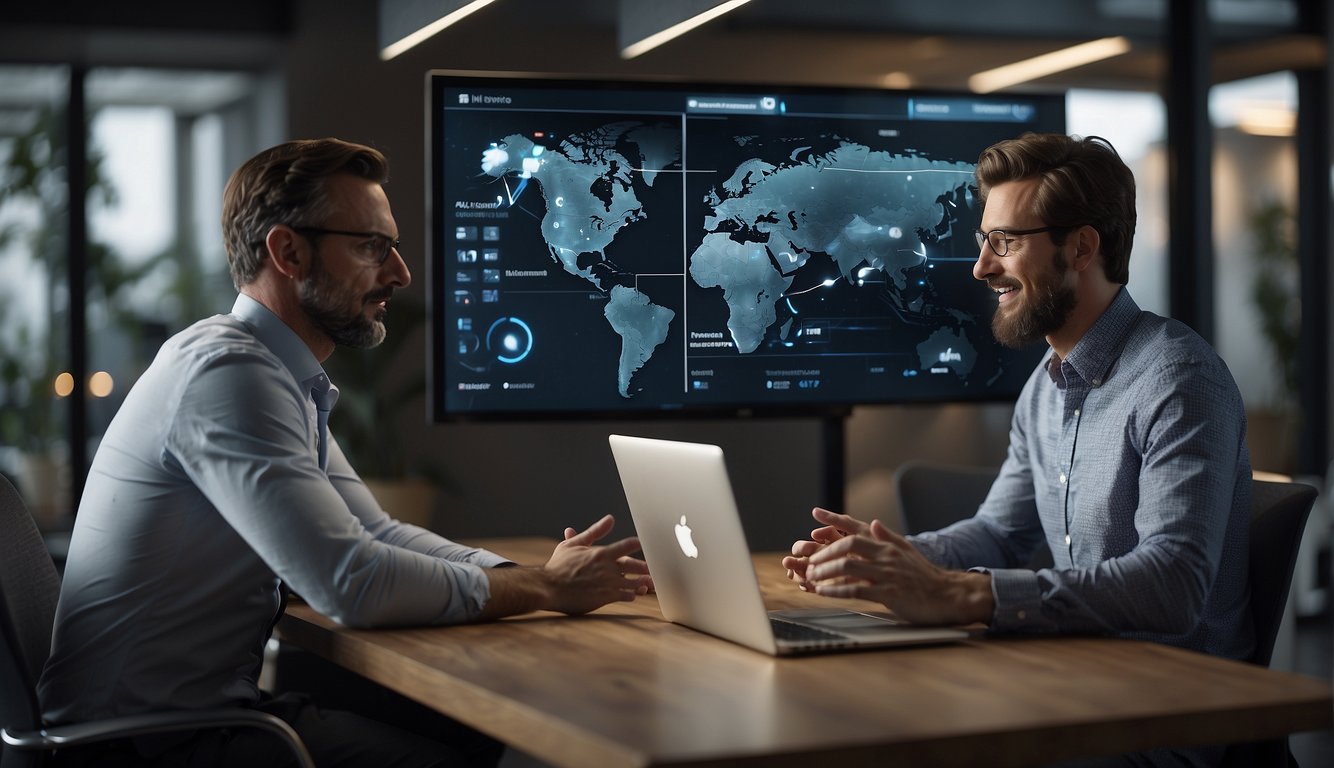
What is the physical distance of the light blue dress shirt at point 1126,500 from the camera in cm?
184

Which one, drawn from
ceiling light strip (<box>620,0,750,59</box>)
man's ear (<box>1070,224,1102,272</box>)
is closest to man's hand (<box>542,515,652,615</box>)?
man's ear (<box>1070,224,1102,272</box>)

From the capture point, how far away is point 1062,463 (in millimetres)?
2240

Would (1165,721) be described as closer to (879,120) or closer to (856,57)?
(879,120)

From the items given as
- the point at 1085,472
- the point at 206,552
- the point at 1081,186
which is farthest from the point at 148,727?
the point at 1081,186

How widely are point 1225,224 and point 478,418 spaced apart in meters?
4.60

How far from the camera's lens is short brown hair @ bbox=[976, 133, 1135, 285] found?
2.25 meters

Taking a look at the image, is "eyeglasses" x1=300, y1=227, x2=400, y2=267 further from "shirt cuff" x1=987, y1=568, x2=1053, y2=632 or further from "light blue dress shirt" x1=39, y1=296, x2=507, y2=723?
"shirt cuff" x1=987, y1=568, x2=1053, y2=632

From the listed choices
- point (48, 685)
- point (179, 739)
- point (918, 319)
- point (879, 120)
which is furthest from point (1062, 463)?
point (48, 685)

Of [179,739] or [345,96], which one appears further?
[345,96]

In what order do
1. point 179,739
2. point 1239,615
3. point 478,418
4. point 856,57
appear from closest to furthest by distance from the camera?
point 179,739 < point 1239,615 < point 478,418 < point 856,57

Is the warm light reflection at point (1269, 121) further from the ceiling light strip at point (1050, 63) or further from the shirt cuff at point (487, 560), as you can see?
the shirt cuff at point (487, 560)

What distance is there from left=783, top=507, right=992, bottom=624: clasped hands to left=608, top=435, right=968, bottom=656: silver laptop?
3 cm

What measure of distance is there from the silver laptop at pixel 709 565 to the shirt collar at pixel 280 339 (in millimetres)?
530

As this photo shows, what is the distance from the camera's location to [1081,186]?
2.26 meters
